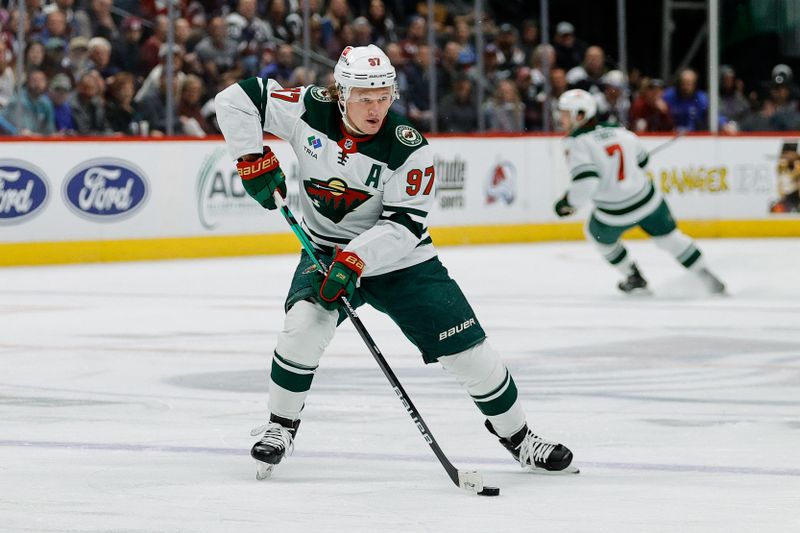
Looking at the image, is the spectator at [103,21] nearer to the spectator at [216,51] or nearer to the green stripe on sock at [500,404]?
the spectator at [216,51]

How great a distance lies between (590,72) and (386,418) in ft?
31.1

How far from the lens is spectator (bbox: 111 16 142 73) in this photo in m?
10.5

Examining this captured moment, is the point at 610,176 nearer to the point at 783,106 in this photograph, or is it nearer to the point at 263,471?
the point at 783,106

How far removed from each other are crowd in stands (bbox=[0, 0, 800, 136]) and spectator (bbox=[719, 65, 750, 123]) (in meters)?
0.01

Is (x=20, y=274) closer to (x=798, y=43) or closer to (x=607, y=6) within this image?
(x=607, y=6)

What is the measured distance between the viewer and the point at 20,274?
9656 millimetres

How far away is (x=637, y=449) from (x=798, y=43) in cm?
1067

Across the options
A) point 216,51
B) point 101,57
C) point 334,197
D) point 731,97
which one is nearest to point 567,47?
point 731,97

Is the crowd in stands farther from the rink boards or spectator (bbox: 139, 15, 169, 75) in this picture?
the rink boards

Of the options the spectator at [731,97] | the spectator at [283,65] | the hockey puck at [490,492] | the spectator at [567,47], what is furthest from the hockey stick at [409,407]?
the spectator at [731,97]

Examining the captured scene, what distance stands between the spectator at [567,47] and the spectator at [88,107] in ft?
15.5

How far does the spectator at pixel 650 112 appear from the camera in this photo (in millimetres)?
13727

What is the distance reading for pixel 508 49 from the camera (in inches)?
519

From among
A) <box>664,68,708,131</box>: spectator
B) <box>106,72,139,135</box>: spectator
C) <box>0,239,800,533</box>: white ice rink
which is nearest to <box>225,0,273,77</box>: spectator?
<box>106,72,139,135</box>: spectator
